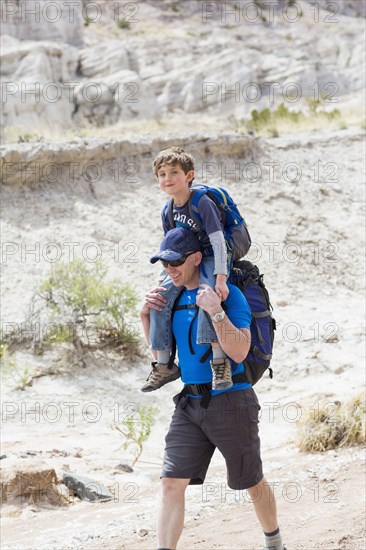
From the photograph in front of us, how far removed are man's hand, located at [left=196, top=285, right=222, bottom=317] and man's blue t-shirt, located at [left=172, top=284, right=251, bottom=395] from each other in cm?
13

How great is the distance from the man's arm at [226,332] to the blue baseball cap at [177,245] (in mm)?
256

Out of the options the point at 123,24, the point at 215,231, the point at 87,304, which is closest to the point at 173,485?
the point at 215,231

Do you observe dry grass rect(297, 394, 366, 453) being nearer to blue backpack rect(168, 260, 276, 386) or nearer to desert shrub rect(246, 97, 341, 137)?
blue backpack rect(168, 260, 276, 386)

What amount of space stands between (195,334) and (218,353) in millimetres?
186

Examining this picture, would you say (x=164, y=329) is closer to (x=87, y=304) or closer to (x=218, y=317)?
(x=218, y=317)

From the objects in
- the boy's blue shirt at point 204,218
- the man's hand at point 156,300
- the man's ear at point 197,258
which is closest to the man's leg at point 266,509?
the man's hand at point 156,300

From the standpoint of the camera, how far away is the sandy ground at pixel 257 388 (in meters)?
5.18

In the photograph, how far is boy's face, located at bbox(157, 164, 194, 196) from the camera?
159 inches

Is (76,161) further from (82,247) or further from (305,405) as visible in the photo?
(305,405)

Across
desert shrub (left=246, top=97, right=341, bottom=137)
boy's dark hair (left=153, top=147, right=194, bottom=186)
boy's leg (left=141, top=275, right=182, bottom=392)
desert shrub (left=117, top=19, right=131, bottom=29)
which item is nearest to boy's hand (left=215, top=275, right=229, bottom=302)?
boy's leg (left=141, top=275, right=182, bottom=392)

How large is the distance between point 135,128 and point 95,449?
10.1 m

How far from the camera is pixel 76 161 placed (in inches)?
526

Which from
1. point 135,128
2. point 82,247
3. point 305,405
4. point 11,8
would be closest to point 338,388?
point 305,405

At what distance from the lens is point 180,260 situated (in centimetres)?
388
